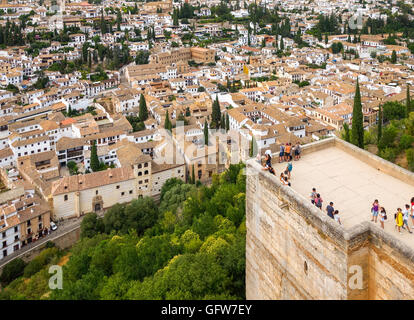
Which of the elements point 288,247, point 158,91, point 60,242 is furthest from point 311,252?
point 158,91

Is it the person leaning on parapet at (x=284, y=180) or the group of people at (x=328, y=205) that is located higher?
the person leaning on parapet at (x=284, y=180)

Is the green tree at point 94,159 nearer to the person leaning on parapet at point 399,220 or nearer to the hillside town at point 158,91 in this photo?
the hillside town at point 158,91

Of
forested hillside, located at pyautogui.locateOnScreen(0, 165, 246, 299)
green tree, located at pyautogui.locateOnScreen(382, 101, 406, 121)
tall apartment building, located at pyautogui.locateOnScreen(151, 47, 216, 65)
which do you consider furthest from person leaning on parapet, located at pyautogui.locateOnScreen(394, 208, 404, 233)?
tall apartment building, located at pyautogui.locateOnScreen(151, 47, 216, 65)

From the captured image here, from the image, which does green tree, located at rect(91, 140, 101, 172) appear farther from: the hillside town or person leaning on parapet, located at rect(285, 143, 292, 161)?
person leaning on parapet, located at rect(285, 143, 292, 161)

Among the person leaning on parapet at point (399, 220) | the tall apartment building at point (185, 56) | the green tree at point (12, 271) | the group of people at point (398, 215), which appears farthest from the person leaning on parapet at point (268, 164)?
the tall apartment building at point (185, 56)
